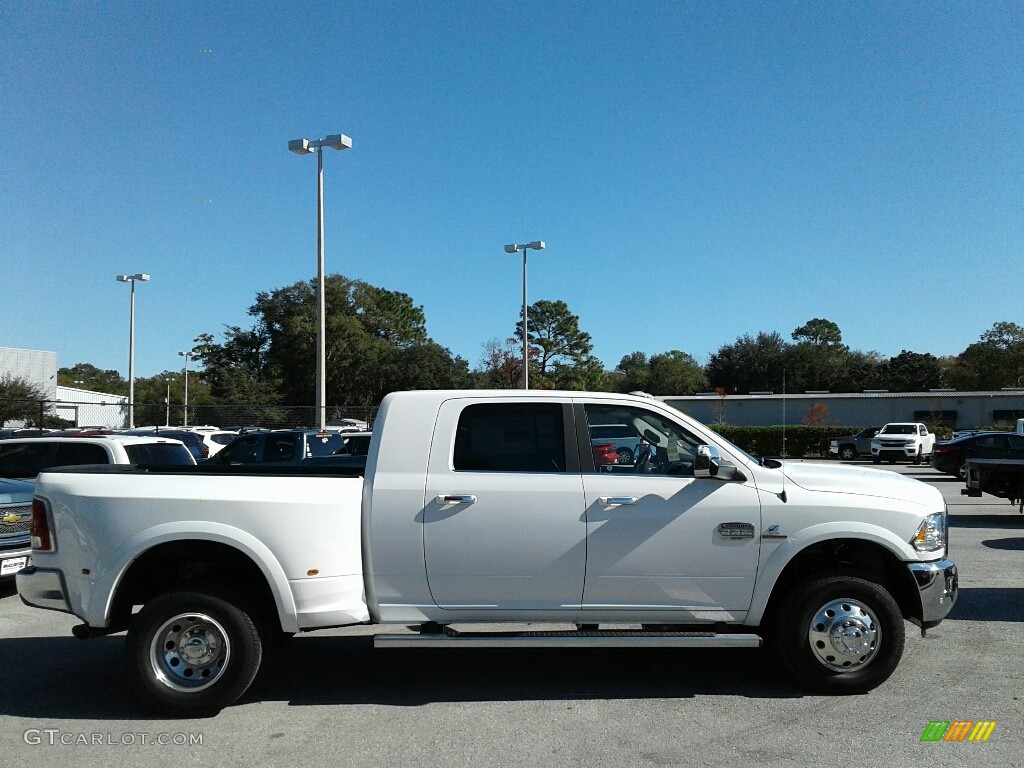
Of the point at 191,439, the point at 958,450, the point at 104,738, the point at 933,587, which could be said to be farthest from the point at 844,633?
the point at 958,450

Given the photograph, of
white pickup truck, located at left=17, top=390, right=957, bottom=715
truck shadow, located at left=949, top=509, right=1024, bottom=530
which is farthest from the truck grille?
truck shadow, located at left=949, top=509, right=1024, bottom=530

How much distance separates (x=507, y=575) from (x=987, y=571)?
285 inches

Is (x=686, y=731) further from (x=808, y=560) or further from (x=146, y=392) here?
(x=146, y=392)

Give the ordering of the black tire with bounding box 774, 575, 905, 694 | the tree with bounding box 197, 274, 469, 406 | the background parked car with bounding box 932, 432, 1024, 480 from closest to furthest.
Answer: the black tire with bounding box 774, 575, 905, 694 → the background parked car with bounding box 932, 432, 1024, 480 → the tree with bounding box 197, 274, 469, 406

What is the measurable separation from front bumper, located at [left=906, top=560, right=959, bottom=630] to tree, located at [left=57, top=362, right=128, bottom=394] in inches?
4691

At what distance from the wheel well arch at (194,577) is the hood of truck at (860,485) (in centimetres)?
362

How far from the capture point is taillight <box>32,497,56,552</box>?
5656mm

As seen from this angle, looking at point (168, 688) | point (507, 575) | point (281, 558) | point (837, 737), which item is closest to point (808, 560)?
point (837, 737)

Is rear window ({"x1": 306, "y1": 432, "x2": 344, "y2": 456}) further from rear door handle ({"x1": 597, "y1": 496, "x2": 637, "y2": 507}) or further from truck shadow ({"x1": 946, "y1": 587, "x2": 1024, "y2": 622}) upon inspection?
rear door handle ({"x1": 597, "y1": 496, "x2": 637, "y2": 507})

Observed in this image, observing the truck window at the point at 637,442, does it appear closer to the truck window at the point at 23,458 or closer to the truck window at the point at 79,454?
the truck window at the point at 79,454

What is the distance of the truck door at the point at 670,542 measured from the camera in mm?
5711

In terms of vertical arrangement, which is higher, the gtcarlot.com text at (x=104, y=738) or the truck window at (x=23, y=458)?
the truck window at (x=23, y=458)

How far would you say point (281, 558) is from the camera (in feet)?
18.2

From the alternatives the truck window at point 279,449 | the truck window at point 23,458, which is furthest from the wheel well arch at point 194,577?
the truck window at point 279,449
